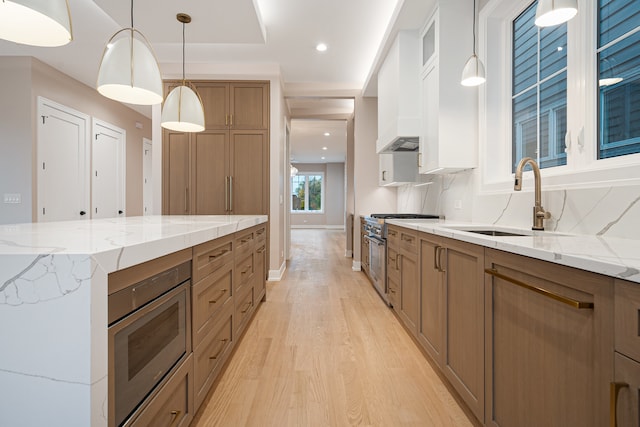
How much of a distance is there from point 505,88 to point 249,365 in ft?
8.72

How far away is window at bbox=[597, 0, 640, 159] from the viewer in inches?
56.6

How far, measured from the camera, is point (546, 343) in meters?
0.98

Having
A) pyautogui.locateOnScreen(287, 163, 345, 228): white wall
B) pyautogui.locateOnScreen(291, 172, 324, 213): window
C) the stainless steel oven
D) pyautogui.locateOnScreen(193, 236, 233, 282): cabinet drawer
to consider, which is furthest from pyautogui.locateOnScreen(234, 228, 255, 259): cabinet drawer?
pyautogui.locateOnScreen(291, 172, 324, 213): window

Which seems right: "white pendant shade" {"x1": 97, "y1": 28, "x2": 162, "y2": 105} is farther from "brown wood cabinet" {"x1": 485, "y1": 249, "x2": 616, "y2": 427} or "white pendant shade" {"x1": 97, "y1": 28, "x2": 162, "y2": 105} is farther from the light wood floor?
"brown wood cabinet" {"x1": 485, "y1": 249, "x2": 616, "y2": 427}

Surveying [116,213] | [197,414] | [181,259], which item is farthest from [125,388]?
[116,213]

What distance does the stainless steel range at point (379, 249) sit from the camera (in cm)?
329

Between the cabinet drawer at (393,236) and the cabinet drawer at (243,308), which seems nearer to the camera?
the cabinet drawer at (243,308)

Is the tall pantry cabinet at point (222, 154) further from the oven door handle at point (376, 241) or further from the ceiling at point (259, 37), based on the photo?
the oven door handle at point (376, 241)

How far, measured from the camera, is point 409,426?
58.4 inches

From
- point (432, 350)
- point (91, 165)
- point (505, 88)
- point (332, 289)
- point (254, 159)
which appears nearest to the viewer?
point (432, 350)

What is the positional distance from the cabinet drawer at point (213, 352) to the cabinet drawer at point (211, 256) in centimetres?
29

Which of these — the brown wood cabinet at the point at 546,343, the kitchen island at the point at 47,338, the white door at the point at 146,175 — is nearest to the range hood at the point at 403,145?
the brown wood cabinet at the point at 546,343

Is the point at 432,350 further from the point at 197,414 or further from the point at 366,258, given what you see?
the point at 366,258

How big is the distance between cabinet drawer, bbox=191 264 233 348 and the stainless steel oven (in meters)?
0.08
